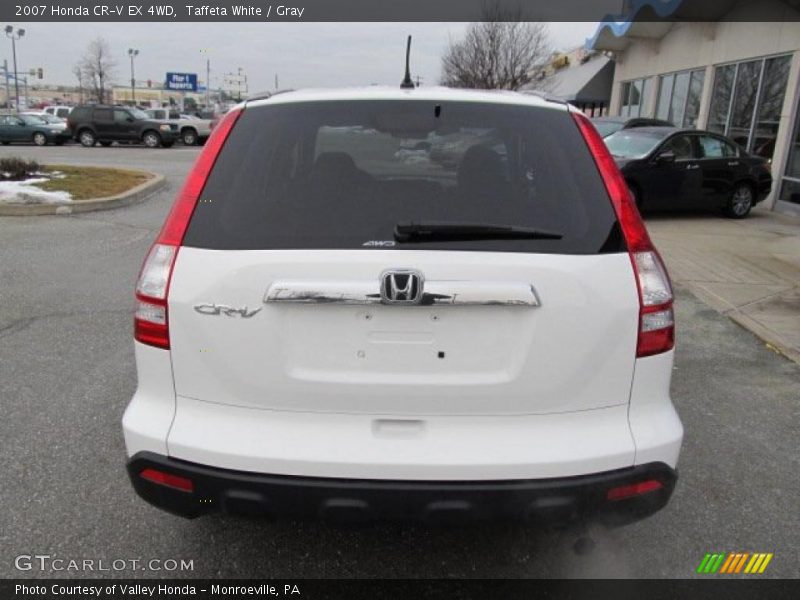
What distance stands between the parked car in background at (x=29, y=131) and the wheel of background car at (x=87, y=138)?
554mm

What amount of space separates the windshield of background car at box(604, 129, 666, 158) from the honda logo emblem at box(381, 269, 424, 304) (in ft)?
34.5

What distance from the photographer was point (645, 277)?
2.14 m

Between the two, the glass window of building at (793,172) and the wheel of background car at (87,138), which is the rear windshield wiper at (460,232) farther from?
the wheel of background car at (87,138)

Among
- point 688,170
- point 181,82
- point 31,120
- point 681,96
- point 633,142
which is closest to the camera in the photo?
point 688,170

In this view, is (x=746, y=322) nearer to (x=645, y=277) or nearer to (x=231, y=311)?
(x=645, y=277)

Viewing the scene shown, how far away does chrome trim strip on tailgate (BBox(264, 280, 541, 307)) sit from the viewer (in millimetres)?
1983

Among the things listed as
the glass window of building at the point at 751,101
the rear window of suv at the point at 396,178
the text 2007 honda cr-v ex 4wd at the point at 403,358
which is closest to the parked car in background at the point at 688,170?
the glass window of building at the point at 751,101

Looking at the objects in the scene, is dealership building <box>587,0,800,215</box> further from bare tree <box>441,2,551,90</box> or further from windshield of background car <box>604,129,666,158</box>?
bare tree <box>441,2,551,90</box>

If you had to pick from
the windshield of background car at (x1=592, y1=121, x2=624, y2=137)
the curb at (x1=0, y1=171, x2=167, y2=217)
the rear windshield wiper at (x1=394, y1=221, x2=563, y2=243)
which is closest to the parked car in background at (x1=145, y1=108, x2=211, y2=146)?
the curb at (x1=0, y1=171, x2=167, y2=217)

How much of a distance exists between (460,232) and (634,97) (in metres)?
23.3

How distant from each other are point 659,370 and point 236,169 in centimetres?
159

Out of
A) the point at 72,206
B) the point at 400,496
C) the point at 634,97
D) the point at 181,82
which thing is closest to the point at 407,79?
the point at 400,496

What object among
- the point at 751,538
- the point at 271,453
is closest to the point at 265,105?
the point at 271,453

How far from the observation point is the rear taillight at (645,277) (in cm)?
211
